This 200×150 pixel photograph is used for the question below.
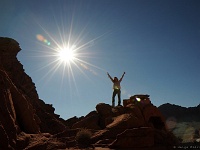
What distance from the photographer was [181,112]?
9575cm

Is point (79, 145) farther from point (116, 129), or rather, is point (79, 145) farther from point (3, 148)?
point (3, 148)

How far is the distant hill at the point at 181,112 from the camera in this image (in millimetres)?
90800

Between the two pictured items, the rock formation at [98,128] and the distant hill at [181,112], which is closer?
the rock formation at [98,128]

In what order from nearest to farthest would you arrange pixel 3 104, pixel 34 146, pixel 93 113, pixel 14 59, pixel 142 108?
1. pixel 34 146
2. pixel 3 104
3. pixel 142 108
4. pixel 93 113
5. pixel 14 59

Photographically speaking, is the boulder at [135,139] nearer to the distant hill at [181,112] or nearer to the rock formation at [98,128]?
the rock formation at [98,128]

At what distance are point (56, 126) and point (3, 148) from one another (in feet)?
95.8

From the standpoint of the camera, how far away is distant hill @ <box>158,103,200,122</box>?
9080 centimetres

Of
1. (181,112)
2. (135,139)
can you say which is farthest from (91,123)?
(181,112)

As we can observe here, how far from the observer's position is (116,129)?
16.5 m

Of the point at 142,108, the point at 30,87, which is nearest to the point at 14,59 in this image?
the point at 30,87

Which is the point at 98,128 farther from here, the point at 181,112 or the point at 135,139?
the point at 181,112

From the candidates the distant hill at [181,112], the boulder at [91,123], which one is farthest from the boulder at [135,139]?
the distant hill at [181,112]

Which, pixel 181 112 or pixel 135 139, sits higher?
pixel 181 112

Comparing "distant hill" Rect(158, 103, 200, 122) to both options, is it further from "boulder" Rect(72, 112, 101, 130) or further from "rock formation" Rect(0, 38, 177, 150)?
"boulder" Rect(72, 112, 101, 130)
